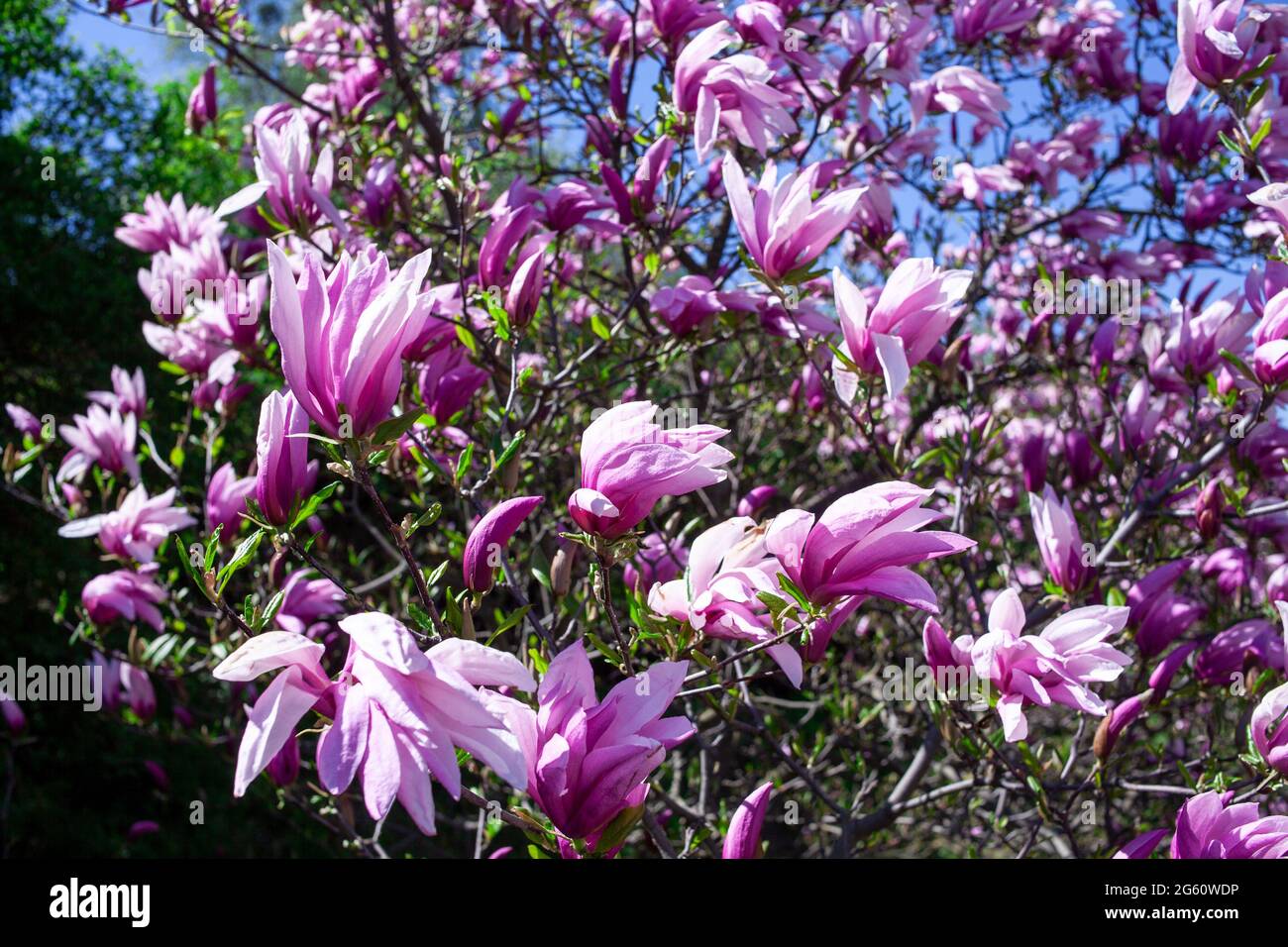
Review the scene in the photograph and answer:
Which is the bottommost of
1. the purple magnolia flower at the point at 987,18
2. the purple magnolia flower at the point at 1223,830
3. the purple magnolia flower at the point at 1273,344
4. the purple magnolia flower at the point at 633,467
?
the purple magnolia flower at the point at 1223,830

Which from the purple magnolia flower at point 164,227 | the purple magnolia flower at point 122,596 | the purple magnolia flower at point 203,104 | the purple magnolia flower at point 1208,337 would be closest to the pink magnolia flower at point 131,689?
the purple magnolia flower at point 122,596

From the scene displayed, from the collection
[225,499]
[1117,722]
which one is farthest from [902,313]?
[225,499]

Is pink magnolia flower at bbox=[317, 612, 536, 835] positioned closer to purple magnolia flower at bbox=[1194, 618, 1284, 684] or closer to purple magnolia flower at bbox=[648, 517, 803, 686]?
purple magnolia flower at bbox=[648, 517, 803, 686]

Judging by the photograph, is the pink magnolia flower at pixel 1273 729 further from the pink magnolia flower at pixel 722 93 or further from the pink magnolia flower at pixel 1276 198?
the pink magnolia flower at pixel 722 93

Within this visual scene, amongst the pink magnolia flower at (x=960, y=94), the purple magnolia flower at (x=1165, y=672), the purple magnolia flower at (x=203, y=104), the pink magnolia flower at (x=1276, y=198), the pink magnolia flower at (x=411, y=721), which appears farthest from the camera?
the purple magnolia flower at (x=203, y=104)

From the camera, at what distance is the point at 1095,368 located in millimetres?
2062

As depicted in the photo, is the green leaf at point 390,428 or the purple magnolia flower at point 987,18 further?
the purple magnolia flower at point 987,18

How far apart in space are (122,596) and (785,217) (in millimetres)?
1662

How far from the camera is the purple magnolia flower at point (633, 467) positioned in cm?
101

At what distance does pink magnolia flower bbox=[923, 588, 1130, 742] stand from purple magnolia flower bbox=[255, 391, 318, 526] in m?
0.86

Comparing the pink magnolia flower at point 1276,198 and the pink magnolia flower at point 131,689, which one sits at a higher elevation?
the pink magnolia flower at point 1276,198

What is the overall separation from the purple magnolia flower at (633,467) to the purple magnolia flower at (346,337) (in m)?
0.24

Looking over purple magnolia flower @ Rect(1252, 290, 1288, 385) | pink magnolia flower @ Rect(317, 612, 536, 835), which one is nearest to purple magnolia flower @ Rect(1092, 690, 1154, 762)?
purple magnolia flower @ Rect(1252, 290, 1288, 385)
